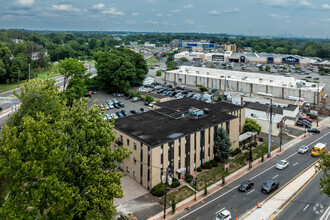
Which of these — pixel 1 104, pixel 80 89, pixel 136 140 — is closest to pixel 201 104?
pixel 136 140

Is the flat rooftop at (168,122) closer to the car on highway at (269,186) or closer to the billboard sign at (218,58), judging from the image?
the car on highway at (269,186)

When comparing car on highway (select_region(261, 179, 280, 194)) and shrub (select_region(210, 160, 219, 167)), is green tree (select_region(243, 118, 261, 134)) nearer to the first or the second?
shrub (select_region(210, 160, 219, 167))

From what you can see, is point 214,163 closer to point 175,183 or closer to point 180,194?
point 175,183

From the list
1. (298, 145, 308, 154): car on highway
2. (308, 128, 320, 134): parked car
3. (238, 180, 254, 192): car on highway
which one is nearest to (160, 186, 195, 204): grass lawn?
(238, 180, 254, 192): car on highway

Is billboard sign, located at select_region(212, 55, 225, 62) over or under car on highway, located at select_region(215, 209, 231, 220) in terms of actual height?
over


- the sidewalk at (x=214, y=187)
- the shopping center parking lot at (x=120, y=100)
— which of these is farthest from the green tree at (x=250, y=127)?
the shopping center parking lot at (x=120, y=100)
